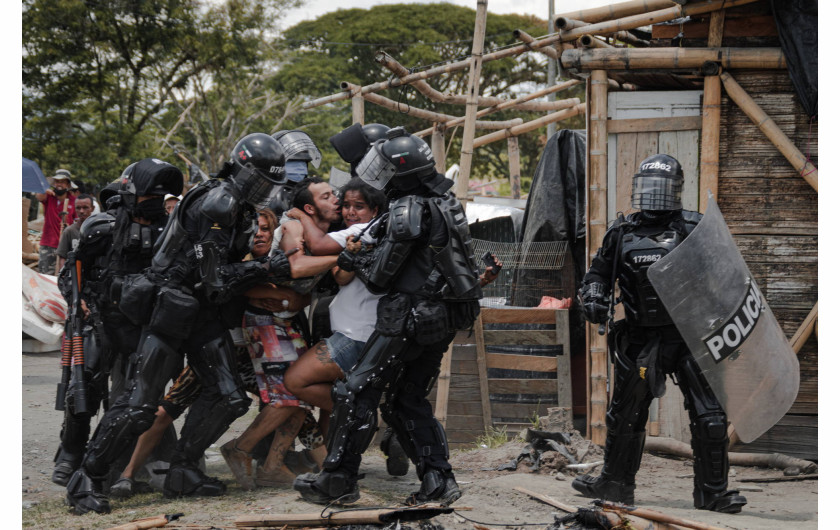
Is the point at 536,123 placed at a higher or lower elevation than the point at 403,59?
lower

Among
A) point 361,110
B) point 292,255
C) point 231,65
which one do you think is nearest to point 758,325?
point 292,255

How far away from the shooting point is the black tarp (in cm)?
668

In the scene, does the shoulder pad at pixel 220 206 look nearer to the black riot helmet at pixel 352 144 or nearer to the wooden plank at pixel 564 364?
the black riot helmet at pixel 352 144

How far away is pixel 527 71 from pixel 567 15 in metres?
27.1

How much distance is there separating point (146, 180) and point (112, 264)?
0.61 metres

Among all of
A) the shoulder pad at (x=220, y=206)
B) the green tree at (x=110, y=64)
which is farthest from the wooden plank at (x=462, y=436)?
the green tree at (x=110, y=64)

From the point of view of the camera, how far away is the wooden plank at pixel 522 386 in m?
7.71

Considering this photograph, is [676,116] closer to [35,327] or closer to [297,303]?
[297,303]

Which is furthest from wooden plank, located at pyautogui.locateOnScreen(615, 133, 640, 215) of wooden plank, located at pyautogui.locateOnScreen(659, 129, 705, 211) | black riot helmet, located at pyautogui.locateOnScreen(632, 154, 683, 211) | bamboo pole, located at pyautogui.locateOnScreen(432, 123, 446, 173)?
bamboo pole, located at pyautogui.locateOnScreen(432, 123, 446, 173)

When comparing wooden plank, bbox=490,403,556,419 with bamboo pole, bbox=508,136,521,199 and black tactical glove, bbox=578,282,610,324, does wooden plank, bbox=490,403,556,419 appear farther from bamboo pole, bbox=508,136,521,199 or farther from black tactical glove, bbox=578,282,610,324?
bamboo pole, bbox=508,136,521,199

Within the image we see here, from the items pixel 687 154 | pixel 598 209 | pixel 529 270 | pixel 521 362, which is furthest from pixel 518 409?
pixel 687 154

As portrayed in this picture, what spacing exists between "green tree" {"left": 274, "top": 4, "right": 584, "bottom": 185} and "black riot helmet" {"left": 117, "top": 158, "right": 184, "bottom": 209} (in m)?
25.8

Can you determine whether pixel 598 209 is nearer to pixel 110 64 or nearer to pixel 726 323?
pixel 726 323

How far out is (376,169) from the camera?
5492 millimetres
